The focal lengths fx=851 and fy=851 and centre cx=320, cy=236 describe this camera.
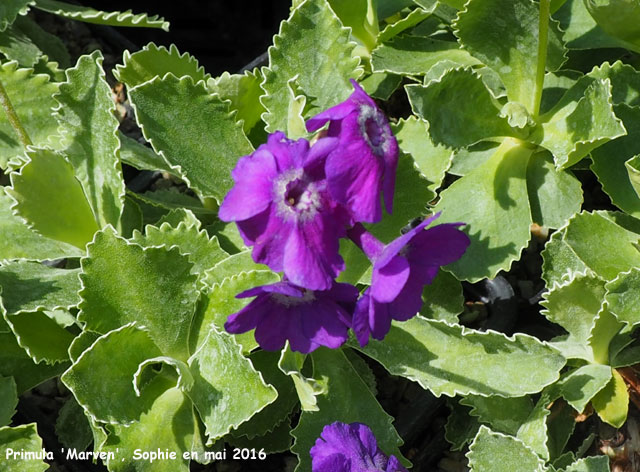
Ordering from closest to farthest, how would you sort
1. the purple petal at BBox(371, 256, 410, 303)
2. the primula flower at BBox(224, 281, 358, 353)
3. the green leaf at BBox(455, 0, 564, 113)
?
the purple petal at BBox(371, 256, 410, 303) → the primula flower at BBox(224, 281, 358, 353) → the green leaf at BBox(455, 0, 564, 113)

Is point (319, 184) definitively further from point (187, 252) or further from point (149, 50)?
point (149, 50)

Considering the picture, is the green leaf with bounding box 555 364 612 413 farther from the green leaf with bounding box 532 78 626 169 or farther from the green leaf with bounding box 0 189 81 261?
the green leaf with bounding box 0 189 81 261

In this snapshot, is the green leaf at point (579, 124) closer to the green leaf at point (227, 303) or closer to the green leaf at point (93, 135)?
the green leaf at point (227, 303)

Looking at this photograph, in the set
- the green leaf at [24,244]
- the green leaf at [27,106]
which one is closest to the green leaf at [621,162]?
the green leaf at [24,244]

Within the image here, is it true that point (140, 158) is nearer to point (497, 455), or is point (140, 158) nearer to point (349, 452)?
point (349, 452)

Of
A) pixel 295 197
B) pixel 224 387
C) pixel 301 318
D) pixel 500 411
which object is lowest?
pixel 500 411

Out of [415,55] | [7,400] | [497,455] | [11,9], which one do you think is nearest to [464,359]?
[497,455]

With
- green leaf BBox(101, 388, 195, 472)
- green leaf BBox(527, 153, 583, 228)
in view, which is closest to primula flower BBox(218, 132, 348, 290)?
green leaf BBox(101, 388, 195, 472)
